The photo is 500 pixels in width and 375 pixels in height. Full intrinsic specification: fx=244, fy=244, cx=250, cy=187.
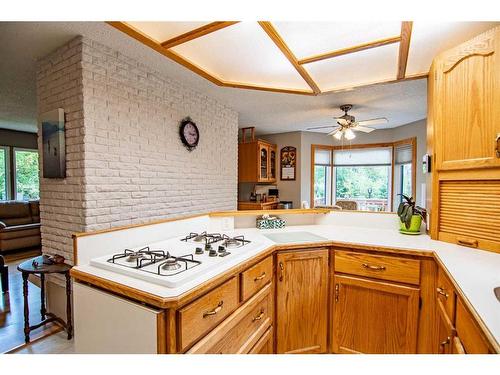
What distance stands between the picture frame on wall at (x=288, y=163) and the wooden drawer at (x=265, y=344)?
421 centimetres

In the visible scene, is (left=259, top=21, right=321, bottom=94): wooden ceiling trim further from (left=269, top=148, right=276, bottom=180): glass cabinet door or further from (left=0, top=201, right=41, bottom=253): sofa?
(left=0, top=201, right=41, bottom=253): sofa

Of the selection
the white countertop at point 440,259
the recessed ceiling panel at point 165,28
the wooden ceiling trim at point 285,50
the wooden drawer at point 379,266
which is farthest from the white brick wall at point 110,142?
the wooden drawer at point 379,266

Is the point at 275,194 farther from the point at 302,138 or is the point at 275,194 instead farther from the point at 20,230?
the point at 20,230

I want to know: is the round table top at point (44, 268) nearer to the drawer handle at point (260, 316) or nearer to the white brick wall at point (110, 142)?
the white brick wall at point (110, 142)

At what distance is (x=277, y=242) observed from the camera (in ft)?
5.24

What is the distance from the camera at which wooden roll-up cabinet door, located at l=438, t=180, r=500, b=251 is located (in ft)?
4.40

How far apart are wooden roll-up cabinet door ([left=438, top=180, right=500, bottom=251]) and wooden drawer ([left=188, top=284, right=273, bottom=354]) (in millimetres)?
1213

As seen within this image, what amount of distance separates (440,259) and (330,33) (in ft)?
5.17

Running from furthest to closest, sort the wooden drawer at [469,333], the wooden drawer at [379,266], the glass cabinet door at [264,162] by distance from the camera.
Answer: the glass cabinet door at [264,162] → the wooden drawer at [379,266] → the wooden drawer at [469,333]

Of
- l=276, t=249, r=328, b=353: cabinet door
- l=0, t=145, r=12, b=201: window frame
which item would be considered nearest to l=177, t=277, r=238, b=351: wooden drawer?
l=276, t=249, r=328, b=353: cabinet door

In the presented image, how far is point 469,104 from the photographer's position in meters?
1.40

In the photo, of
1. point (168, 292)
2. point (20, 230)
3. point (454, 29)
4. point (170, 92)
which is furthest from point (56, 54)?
point (20, 230)

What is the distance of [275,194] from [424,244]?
13.3ft

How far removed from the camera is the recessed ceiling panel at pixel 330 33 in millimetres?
1615
